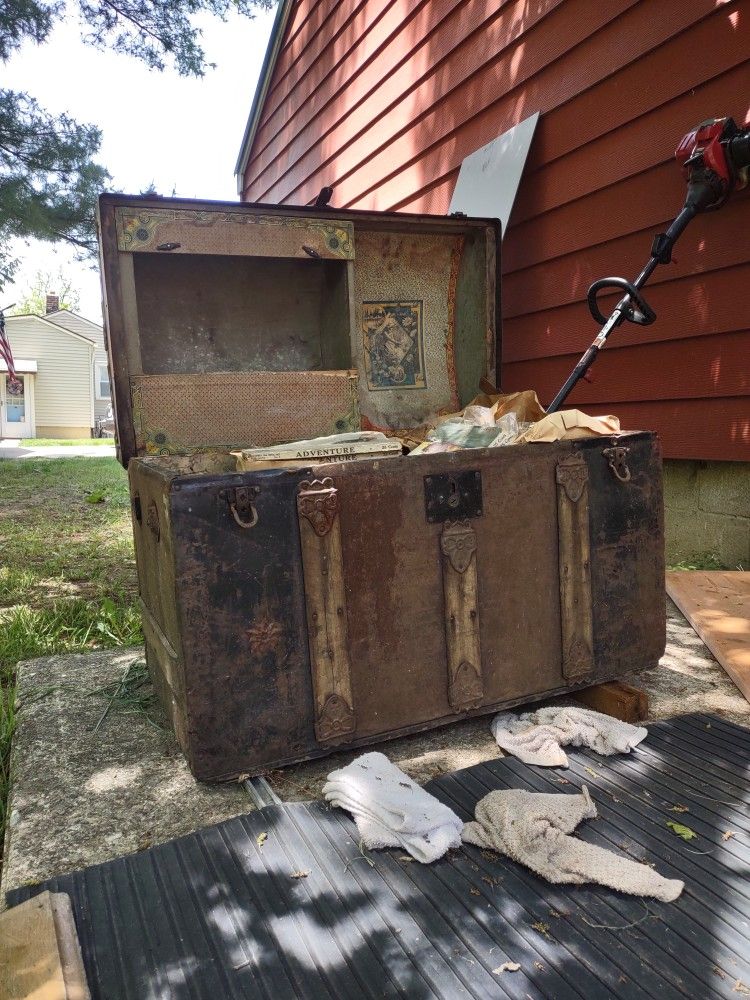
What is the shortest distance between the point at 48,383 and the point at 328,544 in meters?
27.7

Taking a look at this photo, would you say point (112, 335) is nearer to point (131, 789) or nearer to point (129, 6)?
point (131, 789)

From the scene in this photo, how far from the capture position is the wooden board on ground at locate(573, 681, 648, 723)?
2.04 m

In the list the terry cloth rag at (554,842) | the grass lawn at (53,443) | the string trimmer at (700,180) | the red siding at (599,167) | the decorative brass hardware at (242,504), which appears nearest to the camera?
the terry cloth rag at (554,842)

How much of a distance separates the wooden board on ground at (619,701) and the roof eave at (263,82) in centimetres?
791

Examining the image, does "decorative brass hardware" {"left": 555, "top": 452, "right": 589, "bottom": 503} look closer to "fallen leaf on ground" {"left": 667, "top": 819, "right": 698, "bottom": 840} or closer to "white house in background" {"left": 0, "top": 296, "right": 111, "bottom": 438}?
"fallen leaf on ground" {"left": 667, "top": 819, "right": 698, "bottom": 840}

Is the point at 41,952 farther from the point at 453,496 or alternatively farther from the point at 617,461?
the point at 617,461

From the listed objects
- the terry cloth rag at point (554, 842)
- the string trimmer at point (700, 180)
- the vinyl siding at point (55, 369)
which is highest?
the vinyl siding at point (55, 369)

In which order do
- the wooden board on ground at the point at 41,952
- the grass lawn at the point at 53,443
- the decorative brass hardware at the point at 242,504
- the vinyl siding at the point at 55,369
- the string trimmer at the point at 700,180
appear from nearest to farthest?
the wooden board on ground at the point at 41,952 < the decorative brass hardware at the point at 242,504 < the string trimmer at the point at 700,180 < the grass lawn at the point at 53,443 < the vinyl siding at the point at 55,369

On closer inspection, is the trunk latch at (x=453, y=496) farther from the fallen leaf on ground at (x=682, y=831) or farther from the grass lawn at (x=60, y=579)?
the grass lawn at (x=60, y=579)

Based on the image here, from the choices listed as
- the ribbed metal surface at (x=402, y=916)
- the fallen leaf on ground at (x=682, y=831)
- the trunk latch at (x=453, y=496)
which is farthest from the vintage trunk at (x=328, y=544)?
the fallen leaf on ground at (x=682, y=831)

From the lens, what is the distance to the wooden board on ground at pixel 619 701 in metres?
2.04

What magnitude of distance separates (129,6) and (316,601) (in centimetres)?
788

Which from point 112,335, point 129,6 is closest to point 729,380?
point 112,335

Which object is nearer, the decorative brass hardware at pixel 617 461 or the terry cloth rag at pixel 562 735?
the terry cloth rag at pixel 562 735
